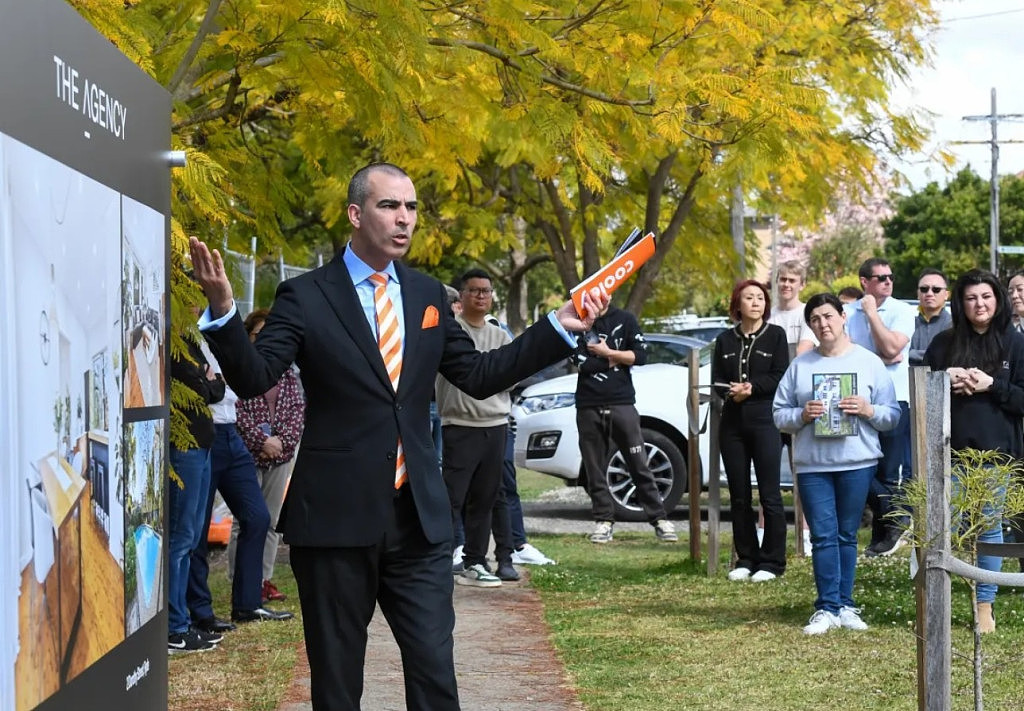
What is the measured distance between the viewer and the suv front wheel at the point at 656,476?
1495 cm

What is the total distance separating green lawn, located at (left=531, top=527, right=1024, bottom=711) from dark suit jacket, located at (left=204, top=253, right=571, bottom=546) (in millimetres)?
1927

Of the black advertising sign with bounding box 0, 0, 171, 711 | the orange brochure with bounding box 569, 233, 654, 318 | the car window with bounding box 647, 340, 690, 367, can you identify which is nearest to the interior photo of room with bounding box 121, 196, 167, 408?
the black advertising sign with bounding box 0, 0, 171, 711

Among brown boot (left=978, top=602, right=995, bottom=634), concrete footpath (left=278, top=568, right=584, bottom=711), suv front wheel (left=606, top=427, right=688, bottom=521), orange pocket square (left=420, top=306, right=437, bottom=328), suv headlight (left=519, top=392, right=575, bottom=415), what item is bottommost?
concrete footpath (left=278, top=568, right=584, bottom=711)

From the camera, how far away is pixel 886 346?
11.2 meters

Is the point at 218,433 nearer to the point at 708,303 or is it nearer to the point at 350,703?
the point at 350,703

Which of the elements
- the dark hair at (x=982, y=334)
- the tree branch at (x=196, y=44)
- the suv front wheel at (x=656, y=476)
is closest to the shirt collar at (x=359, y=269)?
the tree branch at (x=196, y=44)

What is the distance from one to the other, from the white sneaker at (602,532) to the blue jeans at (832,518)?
481 centimetres

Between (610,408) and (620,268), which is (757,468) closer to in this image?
(610,408)

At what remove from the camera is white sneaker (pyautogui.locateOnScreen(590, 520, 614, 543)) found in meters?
13.6

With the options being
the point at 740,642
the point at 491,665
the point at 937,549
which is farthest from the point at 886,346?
the point at 937,549

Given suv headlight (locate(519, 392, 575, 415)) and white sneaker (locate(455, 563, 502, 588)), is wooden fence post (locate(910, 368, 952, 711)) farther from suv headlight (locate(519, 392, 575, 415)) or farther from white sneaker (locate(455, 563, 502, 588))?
suv headlight (locate(519, 392, 575, 415))

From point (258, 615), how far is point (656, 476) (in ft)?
21.1

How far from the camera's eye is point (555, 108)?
829 cm

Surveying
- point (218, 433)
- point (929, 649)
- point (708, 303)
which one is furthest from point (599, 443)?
point (708, 303)
